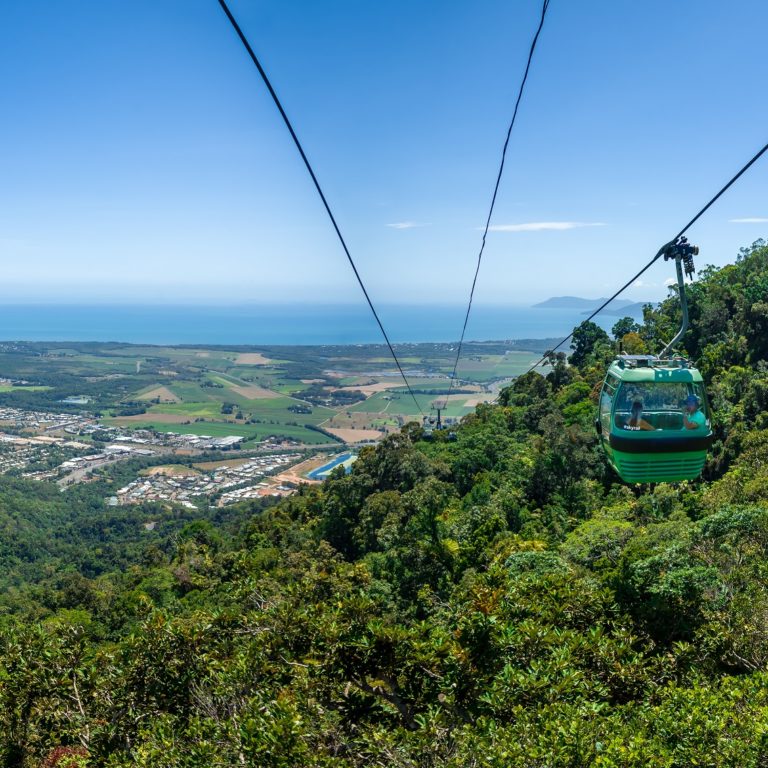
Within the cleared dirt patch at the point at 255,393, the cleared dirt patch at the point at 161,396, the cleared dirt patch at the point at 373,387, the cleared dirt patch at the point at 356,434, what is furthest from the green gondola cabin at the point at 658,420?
the cleared dirt patch at the point at 161,396

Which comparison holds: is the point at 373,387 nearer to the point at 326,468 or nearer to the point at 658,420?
the point at 326,468

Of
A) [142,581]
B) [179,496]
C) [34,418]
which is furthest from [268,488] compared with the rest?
[34,418]

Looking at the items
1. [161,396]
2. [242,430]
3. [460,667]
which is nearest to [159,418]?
[161,396]

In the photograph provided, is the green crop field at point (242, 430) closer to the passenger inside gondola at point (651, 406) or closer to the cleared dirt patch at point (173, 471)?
the cleared dirt patch at point (173, 471)

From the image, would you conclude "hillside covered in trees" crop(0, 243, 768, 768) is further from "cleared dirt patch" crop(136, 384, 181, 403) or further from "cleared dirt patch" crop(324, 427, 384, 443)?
"cleared dirt patch" crop(136, 384, 181, 403)

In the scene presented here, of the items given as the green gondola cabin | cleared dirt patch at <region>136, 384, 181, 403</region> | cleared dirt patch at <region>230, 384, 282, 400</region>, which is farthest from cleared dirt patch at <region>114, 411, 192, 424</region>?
the green gondola cabin
